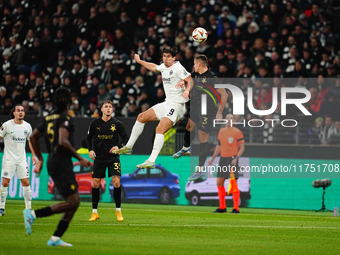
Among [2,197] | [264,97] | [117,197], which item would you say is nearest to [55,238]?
[117,197]

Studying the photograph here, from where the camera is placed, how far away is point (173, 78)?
14.5 m

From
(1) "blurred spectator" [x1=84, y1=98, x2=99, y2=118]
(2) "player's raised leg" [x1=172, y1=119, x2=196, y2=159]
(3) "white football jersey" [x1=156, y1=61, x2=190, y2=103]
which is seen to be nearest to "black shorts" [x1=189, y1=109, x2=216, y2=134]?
(2) "player's raised leg" [x1=172, y1=119, x2=196, y2=159]

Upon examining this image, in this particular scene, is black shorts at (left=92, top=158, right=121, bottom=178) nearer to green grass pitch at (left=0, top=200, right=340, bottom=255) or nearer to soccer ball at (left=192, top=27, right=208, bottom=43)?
green grass pitch at (left=0, top=200, right=340, bottom=255)

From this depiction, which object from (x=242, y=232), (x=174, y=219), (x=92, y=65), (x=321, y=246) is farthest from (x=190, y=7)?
(x=321, y=246)

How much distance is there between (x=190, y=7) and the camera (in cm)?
2602

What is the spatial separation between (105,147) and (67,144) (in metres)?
5.61

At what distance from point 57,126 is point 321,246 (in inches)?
191

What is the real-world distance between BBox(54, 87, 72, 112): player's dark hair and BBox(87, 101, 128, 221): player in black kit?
203 inches

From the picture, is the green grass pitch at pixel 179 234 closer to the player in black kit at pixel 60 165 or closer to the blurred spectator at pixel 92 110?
the player in black kit at pixel 60 165

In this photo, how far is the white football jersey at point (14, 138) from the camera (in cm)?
1715

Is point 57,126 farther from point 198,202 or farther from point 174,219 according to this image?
point 198,202

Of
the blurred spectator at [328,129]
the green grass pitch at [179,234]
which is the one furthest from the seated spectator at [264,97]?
the green grass pitch at [179,234]

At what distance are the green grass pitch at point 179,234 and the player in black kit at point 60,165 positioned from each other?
437 millimetres

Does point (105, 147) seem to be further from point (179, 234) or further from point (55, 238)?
point (55, 238)
